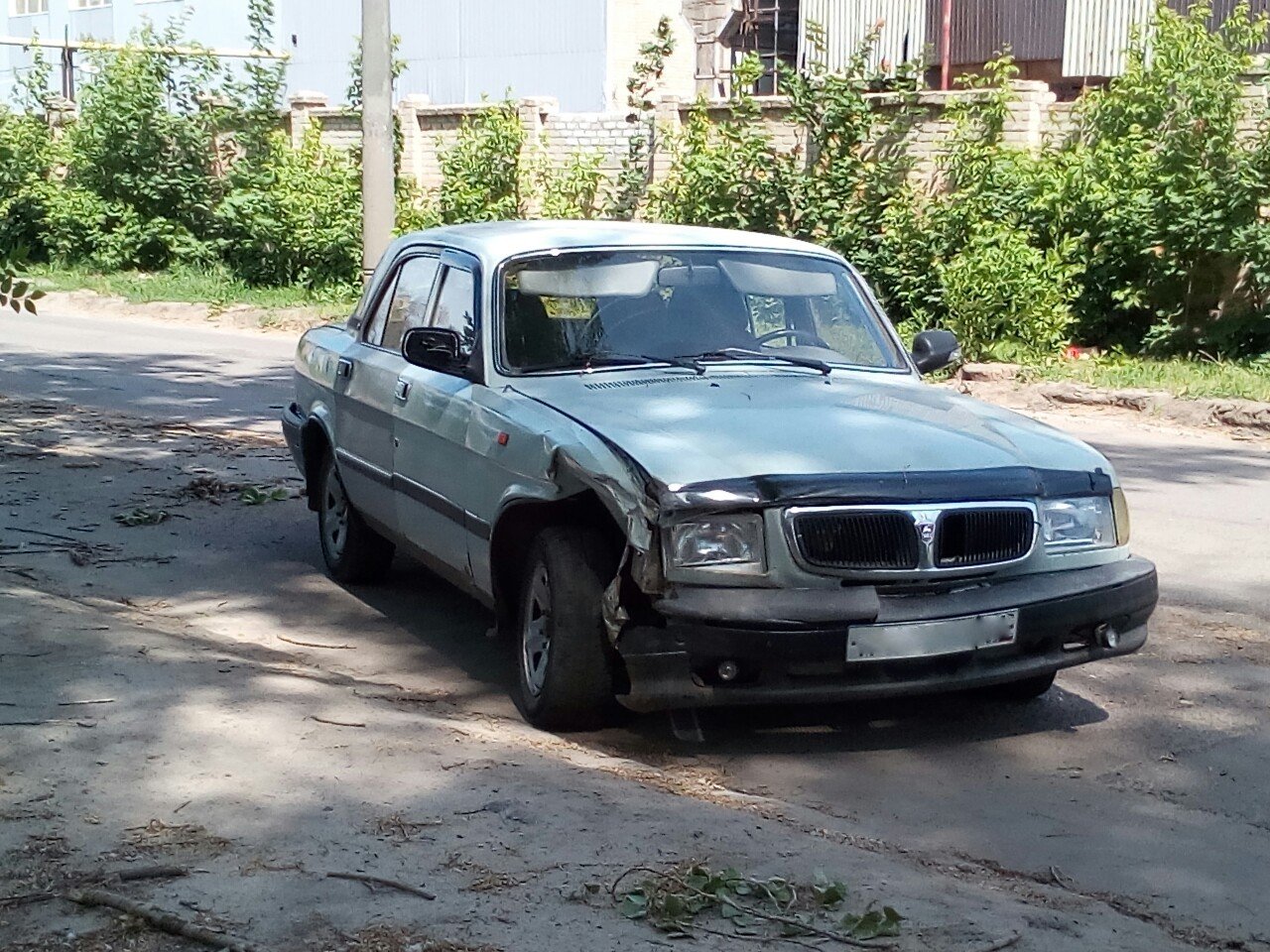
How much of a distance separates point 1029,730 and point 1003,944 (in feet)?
6.99

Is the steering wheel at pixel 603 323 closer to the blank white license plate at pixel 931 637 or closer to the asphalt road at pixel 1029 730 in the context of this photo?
Result: the asphalt road at pixel 1029 730

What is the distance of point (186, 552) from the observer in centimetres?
838

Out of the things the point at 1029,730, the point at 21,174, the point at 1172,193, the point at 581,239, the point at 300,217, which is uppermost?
the point at 21,174

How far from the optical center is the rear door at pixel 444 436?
6.05 m

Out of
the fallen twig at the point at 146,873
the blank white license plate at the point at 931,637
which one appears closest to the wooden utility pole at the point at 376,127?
the blank white license plate at the point at 931,637

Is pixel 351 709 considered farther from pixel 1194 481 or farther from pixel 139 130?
pixel 139 130

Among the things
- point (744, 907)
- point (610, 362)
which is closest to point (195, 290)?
point (610, 362)

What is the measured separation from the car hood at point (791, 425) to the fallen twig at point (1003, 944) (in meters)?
1.63

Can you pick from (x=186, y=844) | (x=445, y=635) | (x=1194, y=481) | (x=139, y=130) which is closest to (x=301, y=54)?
(x=139, y=130)

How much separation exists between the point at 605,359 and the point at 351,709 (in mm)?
1618

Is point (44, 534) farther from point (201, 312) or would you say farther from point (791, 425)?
point (201, 312)

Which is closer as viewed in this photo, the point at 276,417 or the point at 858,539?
the point at 858,539

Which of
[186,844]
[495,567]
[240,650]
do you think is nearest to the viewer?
[186,844]

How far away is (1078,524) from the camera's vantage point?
532 cm
